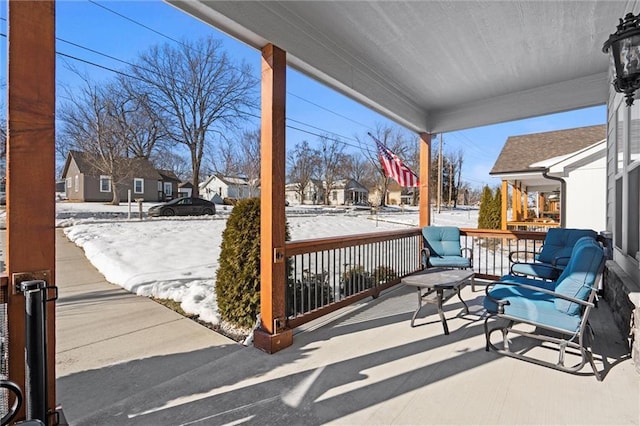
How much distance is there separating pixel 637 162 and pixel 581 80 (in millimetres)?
2178

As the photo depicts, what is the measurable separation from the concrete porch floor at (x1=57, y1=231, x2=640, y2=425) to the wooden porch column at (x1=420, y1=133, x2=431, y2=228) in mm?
2658

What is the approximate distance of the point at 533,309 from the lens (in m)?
2.56

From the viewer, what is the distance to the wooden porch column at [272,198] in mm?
2795

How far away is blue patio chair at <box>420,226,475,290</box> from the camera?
5.05 meters

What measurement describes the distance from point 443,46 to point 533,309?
272cm

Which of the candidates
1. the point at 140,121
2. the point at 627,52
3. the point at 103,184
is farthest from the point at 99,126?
the point at 627,52

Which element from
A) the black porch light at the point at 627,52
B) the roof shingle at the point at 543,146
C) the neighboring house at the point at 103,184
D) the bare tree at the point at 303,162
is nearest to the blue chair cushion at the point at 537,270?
the black porch light at the point at 627,52

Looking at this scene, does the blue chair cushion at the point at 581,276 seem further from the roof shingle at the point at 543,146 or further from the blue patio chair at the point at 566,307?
the roof shingle at the point at 543,146

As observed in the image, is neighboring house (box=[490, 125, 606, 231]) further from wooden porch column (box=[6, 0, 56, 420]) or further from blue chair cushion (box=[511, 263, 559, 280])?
wooden porch column (box=[6, 0, 56, 420])

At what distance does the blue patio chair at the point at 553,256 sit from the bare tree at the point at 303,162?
17.3m

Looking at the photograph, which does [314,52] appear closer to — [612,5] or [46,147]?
[46,147]

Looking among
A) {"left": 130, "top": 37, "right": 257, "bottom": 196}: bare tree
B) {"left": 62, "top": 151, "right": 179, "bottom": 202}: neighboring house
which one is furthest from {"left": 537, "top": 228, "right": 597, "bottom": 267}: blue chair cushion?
{"left": 62, "top": 151, "right": 179, "bottom": 202}: neighboring house

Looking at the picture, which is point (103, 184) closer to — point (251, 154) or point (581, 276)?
point (251, 154)

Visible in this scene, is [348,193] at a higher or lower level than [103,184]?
higher
